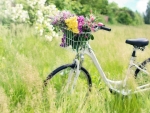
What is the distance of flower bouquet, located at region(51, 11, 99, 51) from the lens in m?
4.25

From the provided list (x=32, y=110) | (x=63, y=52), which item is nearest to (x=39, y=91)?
(x=32, y=110)

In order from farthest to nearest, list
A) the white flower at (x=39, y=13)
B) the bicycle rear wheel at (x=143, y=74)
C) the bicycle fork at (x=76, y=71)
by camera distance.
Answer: the white flower at (x=39, y=13) < the bicycle rear wheel at (x=143, y=74) < the bicycle fork at (x=76, y=71)

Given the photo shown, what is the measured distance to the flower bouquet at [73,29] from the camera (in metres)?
4.25

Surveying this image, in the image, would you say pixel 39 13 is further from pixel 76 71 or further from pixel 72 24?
pixel 72 24

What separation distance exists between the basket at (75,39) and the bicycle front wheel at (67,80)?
0.25 meters

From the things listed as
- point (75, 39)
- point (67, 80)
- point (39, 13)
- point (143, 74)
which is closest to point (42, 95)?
point (67, 80)

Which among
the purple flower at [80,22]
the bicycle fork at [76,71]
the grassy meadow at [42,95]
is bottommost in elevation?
the grassy meadow at [42,95]

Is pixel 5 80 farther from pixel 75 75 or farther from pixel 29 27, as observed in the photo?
pixel 29 27

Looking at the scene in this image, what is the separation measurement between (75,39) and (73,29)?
0.15 meters

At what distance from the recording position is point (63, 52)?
7984 mm

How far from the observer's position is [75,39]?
4328 mm

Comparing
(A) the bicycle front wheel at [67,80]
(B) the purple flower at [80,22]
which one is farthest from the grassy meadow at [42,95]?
(B) the purple flower at [80,22]

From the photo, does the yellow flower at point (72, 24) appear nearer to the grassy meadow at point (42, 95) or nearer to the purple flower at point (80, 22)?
the purple flower at point (80, 22)

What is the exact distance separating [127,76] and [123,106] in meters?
0.39
